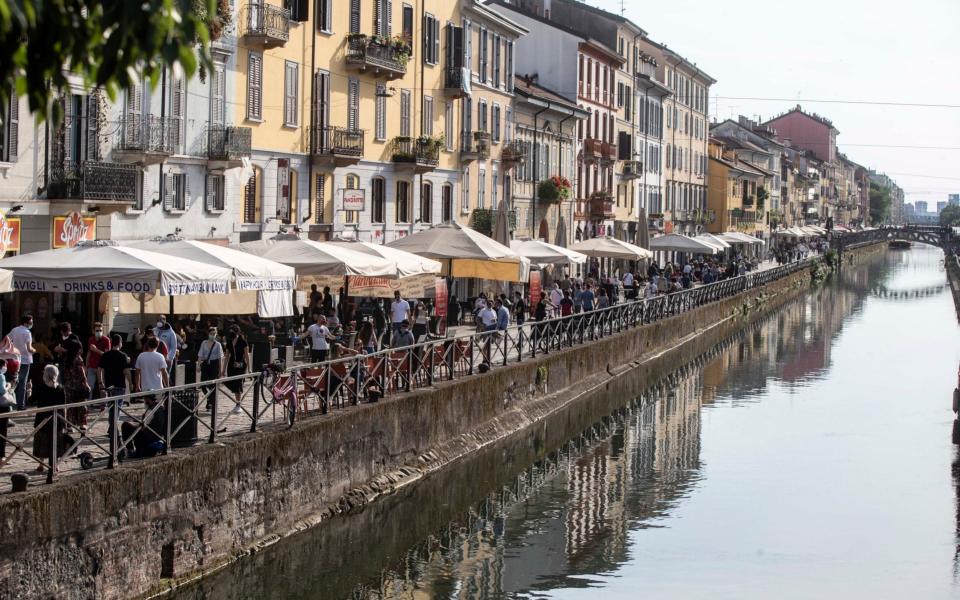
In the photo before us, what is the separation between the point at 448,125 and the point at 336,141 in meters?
10.0

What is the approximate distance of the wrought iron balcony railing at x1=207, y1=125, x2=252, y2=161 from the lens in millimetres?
30359

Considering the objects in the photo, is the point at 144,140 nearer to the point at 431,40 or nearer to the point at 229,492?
the point at 229,492

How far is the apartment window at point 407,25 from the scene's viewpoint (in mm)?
40719

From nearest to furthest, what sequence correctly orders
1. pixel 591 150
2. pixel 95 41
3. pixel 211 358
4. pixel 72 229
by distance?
1. pixel 95 41
2. pixel 211 358
3. pixel 72 229
4. pixel 591 150

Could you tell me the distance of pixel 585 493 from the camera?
79.4 ft

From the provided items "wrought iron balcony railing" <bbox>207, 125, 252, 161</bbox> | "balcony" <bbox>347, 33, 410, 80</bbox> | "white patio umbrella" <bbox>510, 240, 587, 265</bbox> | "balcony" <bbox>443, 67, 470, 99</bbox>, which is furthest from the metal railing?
"balcony" <bbox>443, 67, 470, 99</bbox>

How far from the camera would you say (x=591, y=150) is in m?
65.6

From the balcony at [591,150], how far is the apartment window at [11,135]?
1716 inches

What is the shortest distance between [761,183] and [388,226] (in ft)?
299

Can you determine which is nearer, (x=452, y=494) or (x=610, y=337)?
(x=452, y=494)

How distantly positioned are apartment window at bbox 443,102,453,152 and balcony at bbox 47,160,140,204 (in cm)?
1964

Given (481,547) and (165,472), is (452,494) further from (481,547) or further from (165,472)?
(165,472)

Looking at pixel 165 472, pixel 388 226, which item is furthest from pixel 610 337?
pixel 165 472

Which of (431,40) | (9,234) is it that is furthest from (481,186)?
(9,234)
